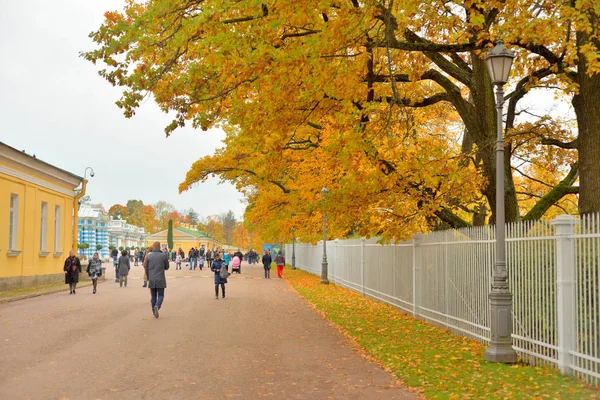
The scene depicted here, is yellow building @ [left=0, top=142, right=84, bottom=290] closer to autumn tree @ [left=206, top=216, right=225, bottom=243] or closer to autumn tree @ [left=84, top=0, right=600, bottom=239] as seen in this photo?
autumn tree @ [left=84, top=0, right=600, bottom=239]

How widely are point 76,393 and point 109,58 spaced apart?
5963 mm

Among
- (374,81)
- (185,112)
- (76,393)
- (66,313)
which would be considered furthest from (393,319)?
(76,393)

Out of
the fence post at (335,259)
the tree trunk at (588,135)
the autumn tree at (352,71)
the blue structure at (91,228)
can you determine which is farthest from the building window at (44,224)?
the blue structure at (91,228)

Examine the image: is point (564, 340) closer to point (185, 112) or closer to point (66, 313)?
point (185, 112)

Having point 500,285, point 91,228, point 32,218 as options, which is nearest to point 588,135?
point 500,285

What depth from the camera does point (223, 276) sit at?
21703mm

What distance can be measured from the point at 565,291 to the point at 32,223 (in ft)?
83.7

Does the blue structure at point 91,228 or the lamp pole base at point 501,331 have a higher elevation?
the blue structure at point 91,228

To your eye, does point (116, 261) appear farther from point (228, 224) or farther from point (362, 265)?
point (228, 224)

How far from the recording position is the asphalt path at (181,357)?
7344mm

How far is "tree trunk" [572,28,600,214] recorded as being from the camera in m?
11.4

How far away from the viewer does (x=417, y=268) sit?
1548 cm

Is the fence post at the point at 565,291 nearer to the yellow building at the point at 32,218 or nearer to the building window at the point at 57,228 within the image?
the yellow building at the point at 32,218

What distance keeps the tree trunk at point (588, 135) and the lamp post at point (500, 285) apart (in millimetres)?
2806
